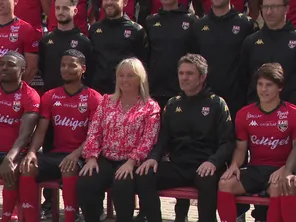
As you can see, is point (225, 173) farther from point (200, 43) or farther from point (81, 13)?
point (81, 13)

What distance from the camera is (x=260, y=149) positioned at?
6.14m

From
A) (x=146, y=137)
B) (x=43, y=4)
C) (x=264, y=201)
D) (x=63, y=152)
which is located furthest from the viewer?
(x=43, y=4)

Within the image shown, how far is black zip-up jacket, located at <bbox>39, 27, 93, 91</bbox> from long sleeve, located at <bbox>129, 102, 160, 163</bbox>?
110 centimetres

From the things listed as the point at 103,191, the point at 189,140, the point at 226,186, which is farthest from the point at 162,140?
the point at 226,186

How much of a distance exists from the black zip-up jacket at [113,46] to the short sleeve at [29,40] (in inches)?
24.9

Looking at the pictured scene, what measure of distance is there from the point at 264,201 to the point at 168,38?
1.92 metres

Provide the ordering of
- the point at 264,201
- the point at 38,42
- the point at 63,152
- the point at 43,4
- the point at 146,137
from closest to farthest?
the point at 264,201, the point at 146,137, the point at 63,152, the point at 38,42, the point at 43,4

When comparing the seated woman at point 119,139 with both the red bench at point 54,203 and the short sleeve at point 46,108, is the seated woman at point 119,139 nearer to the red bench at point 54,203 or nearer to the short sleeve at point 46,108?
the red bench at point 54,203

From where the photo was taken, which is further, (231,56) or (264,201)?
(231,56)

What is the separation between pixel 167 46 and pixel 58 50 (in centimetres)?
110

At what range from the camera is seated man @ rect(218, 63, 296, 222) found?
5887mm

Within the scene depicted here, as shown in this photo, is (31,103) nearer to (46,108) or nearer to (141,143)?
(46,108)

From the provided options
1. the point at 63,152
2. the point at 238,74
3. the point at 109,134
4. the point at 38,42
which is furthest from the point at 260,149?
the point at 38,42

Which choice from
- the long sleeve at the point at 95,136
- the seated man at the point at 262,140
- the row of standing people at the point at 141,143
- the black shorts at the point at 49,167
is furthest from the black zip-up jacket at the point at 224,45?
the black shorts at the point at 49,167
